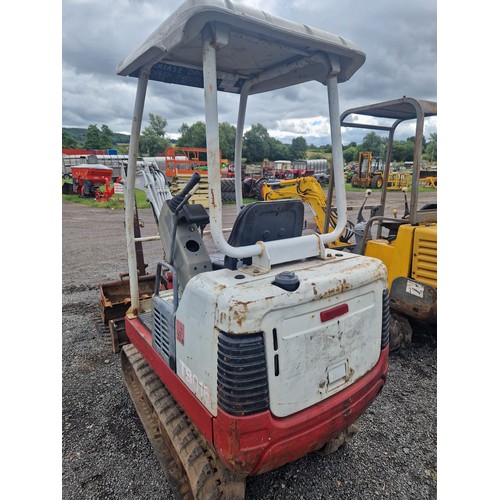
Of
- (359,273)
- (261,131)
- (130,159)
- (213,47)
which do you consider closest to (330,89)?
(213,47)

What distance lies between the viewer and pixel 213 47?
1726 millimetres

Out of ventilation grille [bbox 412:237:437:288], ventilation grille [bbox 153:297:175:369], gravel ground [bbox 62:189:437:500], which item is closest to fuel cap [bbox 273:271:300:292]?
ventilation grille [bbox 153:297:175:369]

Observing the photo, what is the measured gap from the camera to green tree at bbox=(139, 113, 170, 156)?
54.7m

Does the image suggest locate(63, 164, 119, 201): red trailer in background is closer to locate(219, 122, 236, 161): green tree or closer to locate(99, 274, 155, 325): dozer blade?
Result: locate(219, 122, 236, 161): green tree

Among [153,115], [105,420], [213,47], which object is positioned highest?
[153,115]

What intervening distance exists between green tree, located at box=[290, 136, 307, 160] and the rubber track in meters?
65.4

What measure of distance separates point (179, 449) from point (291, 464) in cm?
88

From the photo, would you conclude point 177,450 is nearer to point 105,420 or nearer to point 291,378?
point 291,378

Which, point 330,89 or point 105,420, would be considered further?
point 105,420

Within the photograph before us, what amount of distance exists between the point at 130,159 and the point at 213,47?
126cm

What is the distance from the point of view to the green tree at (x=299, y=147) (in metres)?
65.6

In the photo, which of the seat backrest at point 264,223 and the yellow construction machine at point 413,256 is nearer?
the seat backrest at point 264,223

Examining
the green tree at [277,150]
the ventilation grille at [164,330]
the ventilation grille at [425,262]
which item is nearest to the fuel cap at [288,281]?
the ventilation grille at [164,330]

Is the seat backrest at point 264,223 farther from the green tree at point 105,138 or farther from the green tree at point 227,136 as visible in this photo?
the green tree at point 105,138
